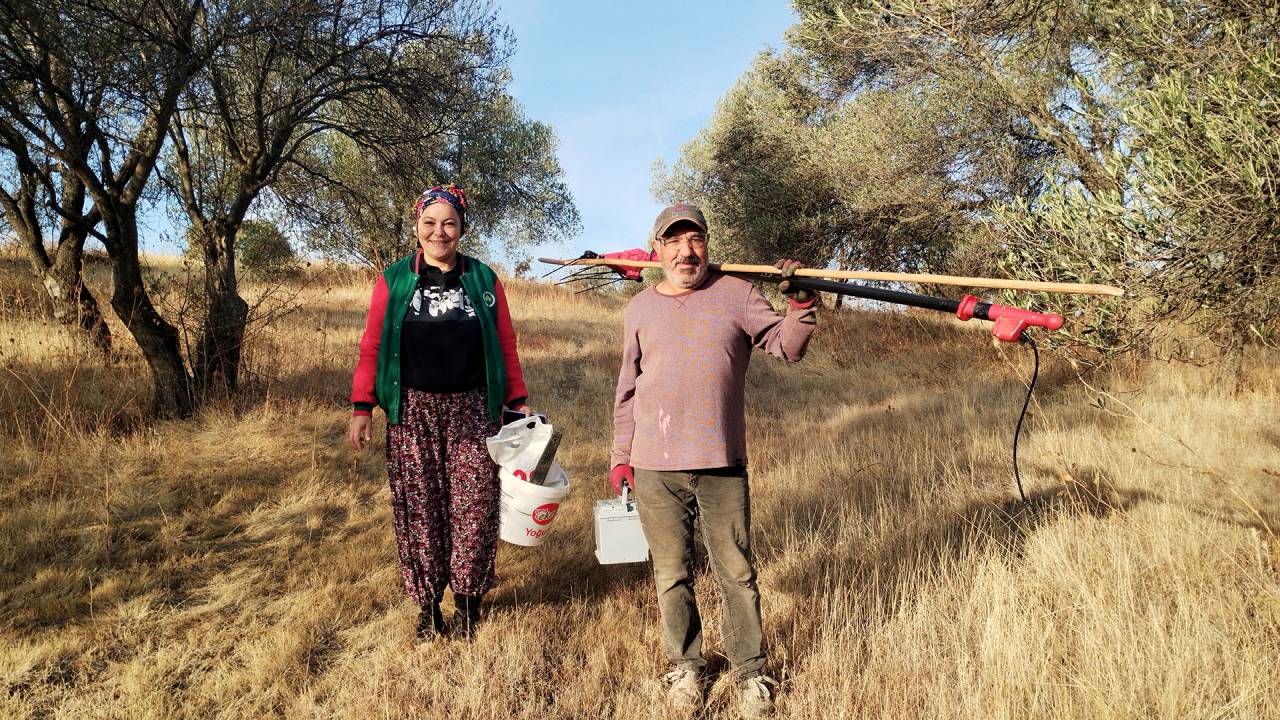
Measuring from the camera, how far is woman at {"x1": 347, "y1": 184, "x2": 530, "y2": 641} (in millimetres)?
3281

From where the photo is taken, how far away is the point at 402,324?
10.7ft

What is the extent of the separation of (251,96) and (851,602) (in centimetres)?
783

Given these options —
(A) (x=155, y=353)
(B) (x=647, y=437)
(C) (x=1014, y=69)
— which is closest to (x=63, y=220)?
(A) (x=155, y=353)

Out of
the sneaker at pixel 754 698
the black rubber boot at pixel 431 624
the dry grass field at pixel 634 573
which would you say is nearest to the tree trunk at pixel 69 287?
the dry grass field at pixel 634 573

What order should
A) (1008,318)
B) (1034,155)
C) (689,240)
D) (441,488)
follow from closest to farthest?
(1008,318) → (689,240) → (441,488) → (1034,155)

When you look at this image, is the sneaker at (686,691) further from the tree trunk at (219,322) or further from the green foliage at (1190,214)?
the tree trunk at (219,322)

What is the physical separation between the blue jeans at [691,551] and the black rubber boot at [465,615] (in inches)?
45.6

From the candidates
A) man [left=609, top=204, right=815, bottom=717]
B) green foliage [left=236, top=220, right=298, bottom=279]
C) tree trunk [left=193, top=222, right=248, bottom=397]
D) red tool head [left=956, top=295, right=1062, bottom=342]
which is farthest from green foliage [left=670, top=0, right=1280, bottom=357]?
green foliage [left=236, top=220, right=298, bottom=279]

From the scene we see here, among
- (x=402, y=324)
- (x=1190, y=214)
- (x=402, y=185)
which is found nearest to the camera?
(x=402, y=324)

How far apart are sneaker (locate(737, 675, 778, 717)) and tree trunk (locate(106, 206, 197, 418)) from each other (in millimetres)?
6424

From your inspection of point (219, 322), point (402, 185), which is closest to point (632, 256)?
point (219, 322)

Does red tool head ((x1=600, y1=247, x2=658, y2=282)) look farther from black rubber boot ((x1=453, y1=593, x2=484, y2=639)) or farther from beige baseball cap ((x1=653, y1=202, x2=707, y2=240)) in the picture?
black rubber boot ((x1=453, y1=593, x2=484, y2=639))

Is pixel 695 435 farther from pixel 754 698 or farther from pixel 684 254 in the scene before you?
pixel 754 698

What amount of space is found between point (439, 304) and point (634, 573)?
2.08 meters
